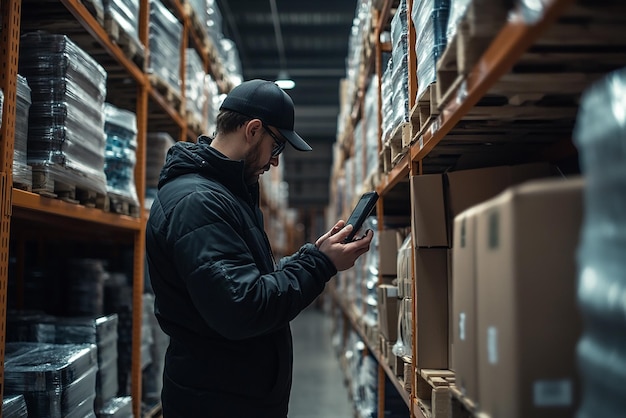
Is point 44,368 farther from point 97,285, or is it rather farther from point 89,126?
point 97,285

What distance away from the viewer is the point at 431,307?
266cm

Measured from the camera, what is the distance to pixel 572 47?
5.67 feet

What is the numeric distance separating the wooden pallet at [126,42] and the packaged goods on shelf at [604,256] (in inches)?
121

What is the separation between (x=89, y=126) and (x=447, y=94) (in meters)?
2.18

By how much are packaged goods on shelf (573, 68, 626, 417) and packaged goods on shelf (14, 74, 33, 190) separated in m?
2.30

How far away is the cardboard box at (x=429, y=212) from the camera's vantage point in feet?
8.55

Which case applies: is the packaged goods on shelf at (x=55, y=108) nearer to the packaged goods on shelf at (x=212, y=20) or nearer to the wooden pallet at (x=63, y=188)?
the wooden pallet at (x=63, y=188)

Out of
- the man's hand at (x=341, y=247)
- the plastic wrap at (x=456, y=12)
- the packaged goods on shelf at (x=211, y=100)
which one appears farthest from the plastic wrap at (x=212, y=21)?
the plastic wrap at (x=456, y=12)

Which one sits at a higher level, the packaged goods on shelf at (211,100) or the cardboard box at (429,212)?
the packaged goods on shelf at (211,100)

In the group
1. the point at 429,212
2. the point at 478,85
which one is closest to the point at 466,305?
the point at 478,85

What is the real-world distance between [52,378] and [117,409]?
882 millimetres

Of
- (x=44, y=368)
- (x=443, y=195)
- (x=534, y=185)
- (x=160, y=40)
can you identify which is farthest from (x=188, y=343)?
(x=160, y=40)

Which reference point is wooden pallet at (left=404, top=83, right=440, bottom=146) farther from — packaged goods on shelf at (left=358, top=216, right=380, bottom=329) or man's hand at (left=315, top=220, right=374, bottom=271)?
packaged goods on shelf at (left=358, top=216, right=380, bottom=329)

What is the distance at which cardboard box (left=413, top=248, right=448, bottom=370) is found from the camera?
2.65m
